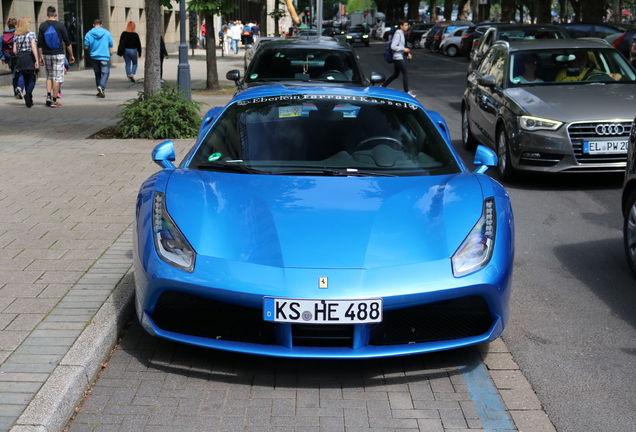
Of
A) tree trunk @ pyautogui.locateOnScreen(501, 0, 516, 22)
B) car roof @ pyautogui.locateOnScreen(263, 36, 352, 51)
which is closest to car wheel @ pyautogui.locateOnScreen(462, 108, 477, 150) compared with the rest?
car roof @ pyautogui.locateOnScreen(263, 36, 352, 51)

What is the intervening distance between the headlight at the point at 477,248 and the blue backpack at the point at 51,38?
13.9 meters

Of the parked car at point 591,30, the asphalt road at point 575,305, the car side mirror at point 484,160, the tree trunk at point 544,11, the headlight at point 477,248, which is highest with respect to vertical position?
the tree trunk at point 544,11

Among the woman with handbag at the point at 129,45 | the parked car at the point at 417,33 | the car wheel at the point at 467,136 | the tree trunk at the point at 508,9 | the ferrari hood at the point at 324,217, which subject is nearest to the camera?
the ferrari hood at the point at 324,217

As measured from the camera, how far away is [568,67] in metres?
10.7

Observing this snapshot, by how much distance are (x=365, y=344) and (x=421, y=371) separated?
0.44m

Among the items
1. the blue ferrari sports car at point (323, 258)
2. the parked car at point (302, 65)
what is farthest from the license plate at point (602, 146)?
the blue ferrari sports car at point (323, 258)

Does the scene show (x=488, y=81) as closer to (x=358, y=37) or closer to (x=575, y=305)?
(x=575, y=305)

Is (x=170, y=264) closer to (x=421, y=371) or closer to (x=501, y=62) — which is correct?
(x=421, y=371)

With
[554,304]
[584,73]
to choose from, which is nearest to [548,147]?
[584,73]

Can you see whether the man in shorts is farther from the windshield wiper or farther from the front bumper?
the windshield wiper

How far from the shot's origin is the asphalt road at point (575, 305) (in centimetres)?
412

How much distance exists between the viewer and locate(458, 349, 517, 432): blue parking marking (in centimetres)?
382

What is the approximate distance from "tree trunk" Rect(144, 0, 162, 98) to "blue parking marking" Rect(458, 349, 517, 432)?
9.97 meters

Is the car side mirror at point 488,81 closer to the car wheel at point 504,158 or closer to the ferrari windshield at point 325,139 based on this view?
the car wheel at point 504,158
